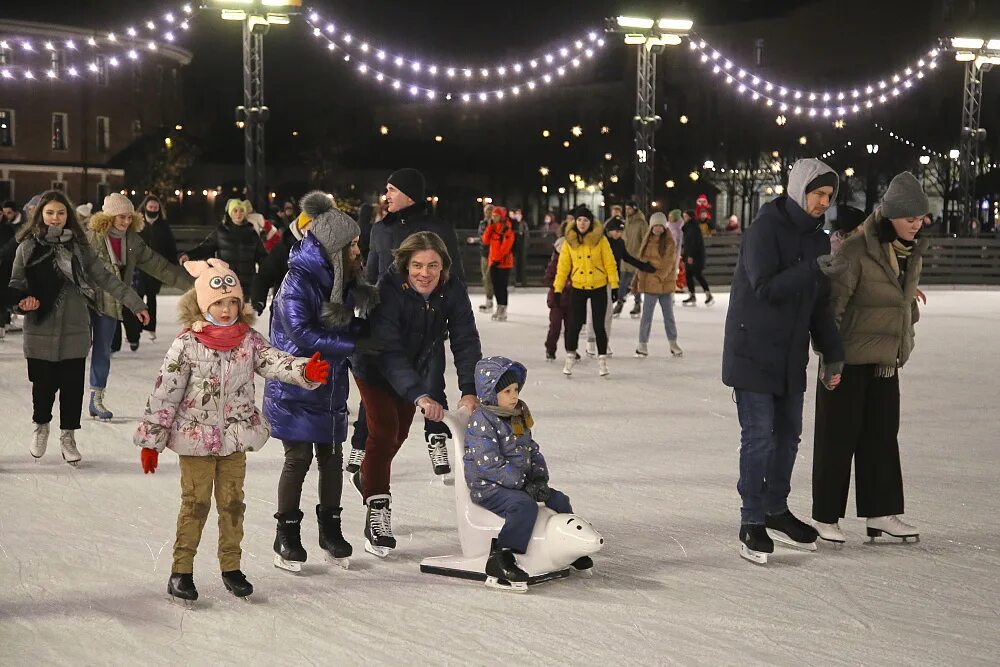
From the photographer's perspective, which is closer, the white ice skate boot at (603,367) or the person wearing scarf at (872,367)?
the person wearing scarf at (872,367)

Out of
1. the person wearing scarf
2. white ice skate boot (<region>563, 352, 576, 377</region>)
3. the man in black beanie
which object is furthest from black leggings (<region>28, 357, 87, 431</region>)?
white ice skate boot (<region>563, 352, 576, 377</region>)

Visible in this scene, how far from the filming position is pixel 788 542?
527cm

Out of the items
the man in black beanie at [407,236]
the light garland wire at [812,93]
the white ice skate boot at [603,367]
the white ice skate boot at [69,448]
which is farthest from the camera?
the light garland wire at [812,93]

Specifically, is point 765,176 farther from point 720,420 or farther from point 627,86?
point 720,420

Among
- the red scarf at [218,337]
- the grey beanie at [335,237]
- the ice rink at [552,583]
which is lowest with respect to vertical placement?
the ice rink at [552,583]

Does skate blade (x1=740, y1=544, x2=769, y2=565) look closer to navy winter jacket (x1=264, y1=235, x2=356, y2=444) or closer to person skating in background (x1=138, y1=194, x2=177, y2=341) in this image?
navy winter jacket (x1=264, y1=235, x2=356, y2=444)

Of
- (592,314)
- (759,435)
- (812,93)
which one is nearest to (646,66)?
(812,93)

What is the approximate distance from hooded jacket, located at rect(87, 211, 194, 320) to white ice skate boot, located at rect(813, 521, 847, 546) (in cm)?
371

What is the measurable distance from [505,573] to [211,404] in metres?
1.17

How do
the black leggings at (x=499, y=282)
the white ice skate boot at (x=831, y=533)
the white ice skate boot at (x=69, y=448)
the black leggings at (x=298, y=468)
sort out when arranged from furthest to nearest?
the black leggings at (x=499, y=282) < the white ice skate boot at (x=69, y=448) < the white ice skate boot at (x=831, y=533) < the black leggings at (x=298, y=468)

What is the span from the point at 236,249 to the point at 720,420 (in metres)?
4.79

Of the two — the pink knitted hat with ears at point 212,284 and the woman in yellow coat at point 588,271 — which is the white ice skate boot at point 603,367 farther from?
the pink knitted hat with ears at point 212,284

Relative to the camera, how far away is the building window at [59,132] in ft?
150

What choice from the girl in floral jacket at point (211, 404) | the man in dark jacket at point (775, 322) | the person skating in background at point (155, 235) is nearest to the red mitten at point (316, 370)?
the girl in floral jacket at point (211, 404)
